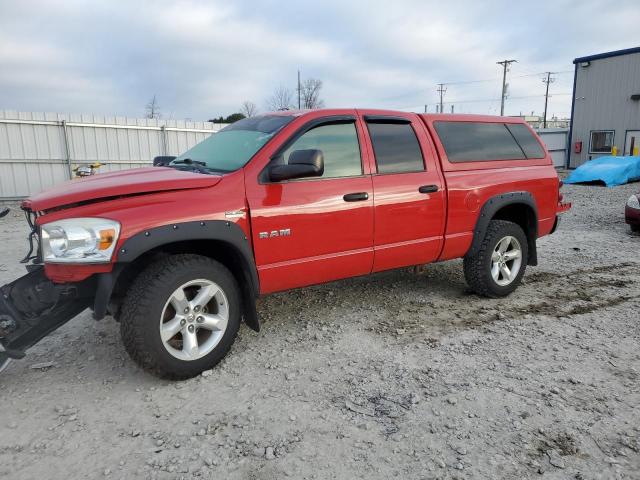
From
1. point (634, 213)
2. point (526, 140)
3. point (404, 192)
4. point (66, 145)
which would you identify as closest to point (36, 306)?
point (404, 192)

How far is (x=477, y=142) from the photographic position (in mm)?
4855

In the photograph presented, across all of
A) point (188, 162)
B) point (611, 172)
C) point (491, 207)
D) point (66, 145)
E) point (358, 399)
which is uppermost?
point (66, 145)

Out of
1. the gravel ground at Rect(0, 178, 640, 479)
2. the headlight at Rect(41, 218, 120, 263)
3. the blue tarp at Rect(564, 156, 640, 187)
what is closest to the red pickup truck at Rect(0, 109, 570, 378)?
the headlight at Rect(41, 218, 120, 263)

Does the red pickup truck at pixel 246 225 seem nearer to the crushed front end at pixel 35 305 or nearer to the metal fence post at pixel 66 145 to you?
the crushed front end at pixel 35 305

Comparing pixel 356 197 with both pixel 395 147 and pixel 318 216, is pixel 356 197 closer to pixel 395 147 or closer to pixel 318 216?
pixel 318 216

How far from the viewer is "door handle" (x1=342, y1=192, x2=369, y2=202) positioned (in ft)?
12.5

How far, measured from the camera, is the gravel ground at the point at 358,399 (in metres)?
2.50

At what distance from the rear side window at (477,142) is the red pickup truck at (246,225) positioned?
0.07ft

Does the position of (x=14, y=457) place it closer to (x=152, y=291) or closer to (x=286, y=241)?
(x=152, y=291)

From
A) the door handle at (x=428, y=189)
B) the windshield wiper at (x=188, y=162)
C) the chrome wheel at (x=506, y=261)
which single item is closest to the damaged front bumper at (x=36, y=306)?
the windshield wiper at (x=188, y=162)

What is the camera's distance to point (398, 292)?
17.4 ft

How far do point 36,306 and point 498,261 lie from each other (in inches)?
169

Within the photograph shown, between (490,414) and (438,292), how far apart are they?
2463mm

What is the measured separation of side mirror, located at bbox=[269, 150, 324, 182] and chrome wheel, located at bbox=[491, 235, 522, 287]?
8.27 ft
